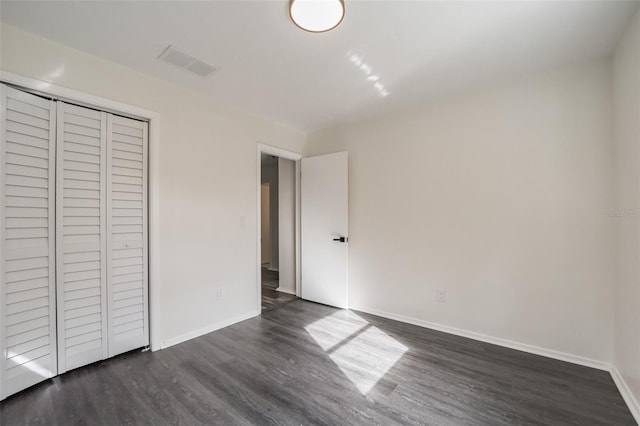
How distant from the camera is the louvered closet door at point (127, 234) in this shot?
224 cm

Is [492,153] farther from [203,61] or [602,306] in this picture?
[203,61]

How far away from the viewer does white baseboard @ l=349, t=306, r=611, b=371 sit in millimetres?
2138

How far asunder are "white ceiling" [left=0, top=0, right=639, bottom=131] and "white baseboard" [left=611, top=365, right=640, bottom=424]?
236cm

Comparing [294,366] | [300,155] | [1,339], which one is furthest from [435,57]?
[1,339]

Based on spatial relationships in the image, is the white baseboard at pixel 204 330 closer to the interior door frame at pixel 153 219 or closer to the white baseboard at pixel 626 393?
the interior door frame at pixel 153 219

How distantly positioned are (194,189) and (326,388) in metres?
2.12

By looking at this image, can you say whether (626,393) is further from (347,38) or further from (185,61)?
(185,61)

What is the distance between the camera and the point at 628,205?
180 cm

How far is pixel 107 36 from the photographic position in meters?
1.89

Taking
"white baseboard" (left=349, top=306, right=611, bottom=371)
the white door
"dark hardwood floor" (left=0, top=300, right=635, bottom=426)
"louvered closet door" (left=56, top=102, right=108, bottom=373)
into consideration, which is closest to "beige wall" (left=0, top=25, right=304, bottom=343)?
"louvered closet door" (left=56, top=102, right=108, bottom=373)

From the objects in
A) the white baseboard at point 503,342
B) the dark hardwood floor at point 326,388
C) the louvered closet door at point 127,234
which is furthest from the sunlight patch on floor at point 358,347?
the louvered closet door at point 127,234

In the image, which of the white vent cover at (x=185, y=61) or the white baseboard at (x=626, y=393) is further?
the white vent cover at (x=185, y=61)

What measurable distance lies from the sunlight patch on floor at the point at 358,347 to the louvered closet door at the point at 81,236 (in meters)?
1.87

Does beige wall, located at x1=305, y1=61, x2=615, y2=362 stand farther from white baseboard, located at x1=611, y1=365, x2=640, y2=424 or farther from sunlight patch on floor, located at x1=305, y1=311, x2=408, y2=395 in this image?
sunlight patch on floor, located at x1=305, y1=311, x2=408, y2=395
